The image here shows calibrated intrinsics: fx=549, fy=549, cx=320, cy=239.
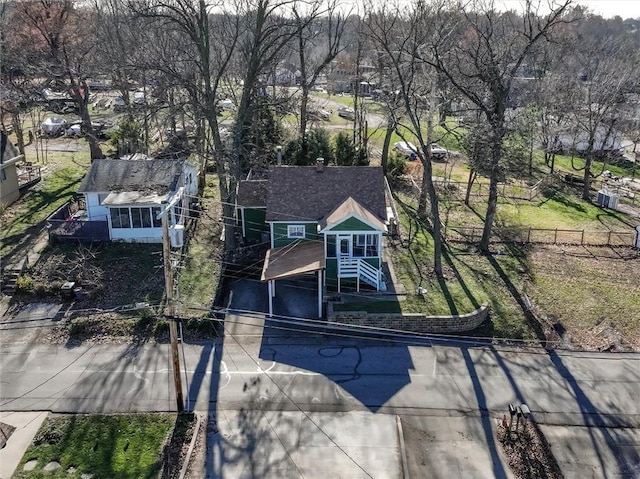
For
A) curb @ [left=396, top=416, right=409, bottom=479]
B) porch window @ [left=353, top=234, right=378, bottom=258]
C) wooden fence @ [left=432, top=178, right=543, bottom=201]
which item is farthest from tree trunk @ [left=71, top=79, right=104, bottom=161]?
curb @ [left=396, top=416, right=409, bottom=479]

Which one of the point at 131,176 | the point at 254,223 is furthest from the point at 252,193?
the point at 131,176

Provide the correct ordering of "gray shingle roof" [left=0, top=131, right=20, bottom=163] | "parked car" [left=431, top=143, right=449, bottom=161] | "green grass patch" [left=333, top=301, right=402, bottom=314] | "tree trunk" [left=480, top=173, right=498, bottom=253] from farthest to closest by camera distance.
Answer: "parked car" [left=431, top=143, right=449, bottom=161], "gray shingle roof" [left=0, top=131, right=20, bottom=163], "tree trunk" [left=480, top=173, right=498, bottom=253], "green grass patch" [left=333, top=301, right=402, bottom=314]

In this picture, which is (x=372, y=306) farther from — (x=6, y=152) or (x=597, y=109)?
(x=597, y=109)

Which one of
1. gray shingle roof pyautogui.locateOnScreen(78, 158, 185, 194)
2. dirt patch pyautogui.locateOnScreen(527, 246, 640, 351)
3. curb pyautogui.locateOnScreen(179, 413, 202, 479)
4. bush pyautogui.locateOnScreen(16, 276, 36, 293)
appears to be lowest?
curb pyautogui.locateOnScreen(179, 413, 202, 479)

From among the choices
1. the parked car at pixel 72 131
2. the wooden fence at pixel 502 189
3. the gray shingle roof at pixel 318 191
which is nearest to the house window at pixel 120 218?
Result: the gray shingle roof at pixel 318 191

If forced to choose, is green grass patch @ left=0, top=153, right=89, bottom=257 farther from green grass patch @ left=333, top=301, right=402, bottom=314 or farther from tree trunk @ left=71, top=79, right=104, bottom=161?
green grass patch @ left=333, top=301, right=402, bottom=314

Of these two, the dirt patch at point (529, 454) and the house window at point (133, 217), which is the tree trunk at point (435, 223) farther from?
the house window at point (133, 217)
